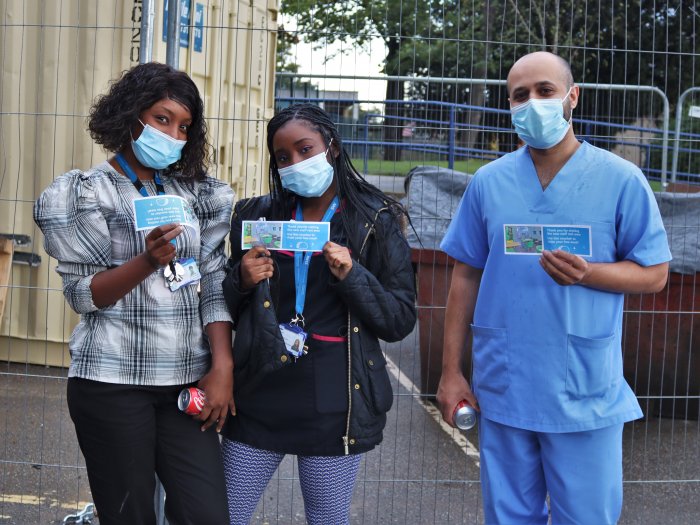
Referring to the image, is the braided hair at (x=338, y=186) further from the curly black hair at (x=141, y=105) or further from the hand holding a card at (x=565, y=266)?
the hand holding a card at (x=565, y=266)

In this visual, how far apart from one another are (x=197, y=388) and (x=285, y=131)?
83 centimetres

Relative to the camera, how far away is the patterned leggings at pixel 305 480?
9.57 feet

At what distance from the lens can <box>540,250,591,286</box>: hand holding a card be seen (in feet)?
8.59

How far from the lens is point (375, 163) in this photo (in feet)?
15.7

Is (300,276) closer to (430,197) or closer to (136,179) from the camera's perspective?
(136,179)

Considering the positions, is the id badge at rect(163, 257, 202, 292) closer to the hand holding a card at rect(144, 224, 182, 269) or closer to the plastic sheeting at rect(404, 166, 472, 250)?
the hand holding a card at rect(144, 224, 182, 269)

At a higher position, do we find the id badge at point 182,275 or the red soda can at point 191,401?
the id badge at point 182,275

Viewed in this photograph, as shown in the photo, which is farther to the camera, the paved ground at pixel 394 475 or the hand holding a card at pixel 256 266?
the paved ground at pixel 394 475

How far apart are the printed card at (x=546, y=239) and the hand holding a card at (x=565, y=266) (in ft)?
0.14

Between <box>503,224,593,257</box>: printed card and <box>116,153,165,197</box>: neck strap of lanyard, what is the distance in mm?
1061

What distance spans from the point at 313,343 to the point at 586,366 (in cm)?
82

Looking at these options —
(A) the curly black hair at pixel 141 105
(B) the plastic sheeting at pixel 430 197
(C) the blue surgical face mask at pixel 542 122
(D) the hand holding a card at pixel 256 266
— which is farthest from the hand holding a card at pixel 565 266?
(B) the plastic sheeting at pixel 430 197

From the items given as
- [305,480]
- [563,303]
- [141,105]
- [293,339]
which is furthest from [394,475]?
[141,105]

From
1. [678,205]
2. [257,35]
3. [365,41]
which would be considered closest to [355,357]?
[365,41]
